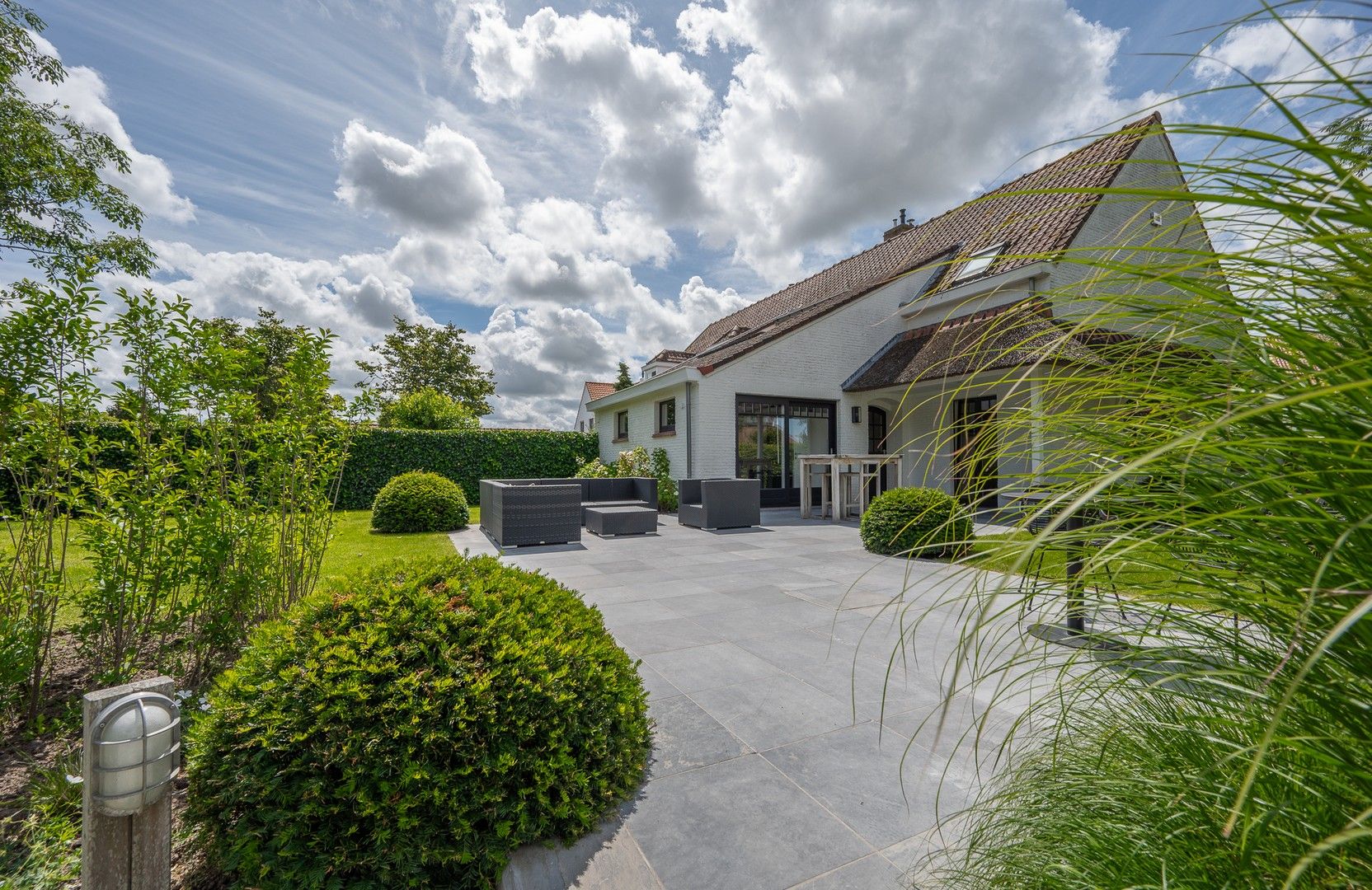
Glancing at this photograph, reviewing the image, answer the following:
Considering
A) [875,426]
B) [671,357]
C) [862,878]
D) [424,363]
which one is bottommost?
[862,878]

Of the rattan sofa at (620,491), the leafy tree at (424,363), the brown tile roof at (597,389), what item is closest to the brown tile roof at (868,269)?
the rattan sofa at (620,491)

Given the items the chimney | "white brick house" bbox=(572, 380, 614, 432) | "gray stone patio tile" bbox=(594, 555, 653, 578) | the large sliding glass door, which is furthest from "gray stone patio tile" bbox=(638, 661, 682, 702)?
"white brick house" bbox=(572, 380, 614, 432)

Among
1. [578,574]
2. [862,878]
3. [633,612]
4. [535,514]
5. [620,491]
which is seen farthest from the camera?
[620,491]

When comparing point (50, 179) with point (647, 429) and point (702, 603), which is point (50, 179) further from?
point (702, 603)

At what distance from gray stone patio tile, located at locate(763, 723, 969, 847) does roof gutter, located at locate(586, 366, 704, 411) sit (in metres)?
9.42

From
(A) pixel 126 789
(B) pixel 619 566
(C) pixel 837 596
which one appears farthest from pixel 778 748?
(B) pixel 619 566

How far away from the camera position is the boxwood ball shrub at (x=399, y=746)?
154 cm

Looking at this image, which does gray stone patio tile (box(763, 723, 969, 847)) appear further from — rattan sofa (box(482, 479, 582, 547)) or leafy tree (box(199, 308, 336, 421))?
rattan sofa (box(482, 479, 582, 547))

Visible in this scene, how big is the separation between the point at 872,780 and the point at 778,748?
39cm

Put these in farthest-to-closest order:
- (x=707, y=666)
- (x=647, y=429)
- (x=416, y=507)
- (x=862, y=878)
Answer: (x=647, y=429), (x=416, y=507), (x=707, y=666), (x=862, y=878)

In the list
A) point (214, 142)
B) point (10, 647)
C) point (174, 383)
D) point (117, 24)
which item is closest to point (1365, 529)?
point (174, 383)

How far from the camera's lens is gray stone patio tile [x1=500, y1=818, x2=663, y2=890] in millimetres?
1601

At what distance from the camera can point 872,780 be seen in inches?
82.7

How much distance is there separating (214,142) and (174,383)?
558 centimetres
